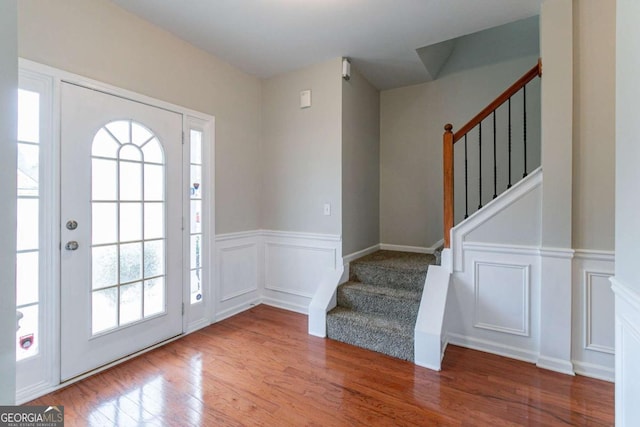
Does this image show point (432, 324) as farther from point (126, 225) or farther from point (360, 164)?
point (126, 225)

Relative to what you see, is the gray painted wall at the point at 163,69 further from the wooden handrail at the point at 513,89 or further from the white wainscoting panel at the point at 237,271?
the wooden handrail at the point at 513,89

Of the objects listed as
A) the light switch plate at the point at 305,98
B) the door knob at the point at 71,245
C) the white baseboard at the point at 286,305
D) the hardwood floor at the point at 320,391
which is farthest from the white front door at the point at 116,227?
the light switch plate at the point at 305,98

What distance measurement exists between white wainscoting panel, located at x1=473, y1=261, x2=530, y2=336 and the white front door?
269cm

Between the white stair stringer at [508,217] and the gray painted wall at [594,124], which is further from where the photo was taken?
the white stair stringer at [508,217]

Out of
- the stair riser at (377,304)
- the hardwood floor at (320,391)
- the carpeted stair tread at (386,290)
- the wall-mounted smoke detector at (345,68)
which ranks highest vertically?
the wall-mounted smoke detector at (345,68)

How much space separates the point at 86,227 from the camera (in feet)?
6.68

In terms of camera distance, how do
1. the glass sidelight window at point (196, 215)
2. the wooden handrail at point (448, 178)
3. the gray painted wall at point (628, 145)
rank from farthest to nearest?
the glass sidelight window at point (196, 215) < the wooden handrail at point (448, 178) < the gray painted wall at point (628, 145)

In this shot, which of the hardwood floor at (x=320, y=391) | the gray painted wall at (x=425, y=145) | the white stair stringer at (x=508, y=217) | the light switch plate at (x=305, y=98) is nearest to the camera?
the hardwood floor at (x=320, y=391)

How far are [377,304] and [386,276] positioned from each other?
0.34 m

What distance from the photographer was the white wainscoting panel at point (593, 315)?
200 centimetres

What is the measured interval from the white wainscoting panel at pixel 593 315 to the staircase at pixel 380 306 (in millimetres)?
1121

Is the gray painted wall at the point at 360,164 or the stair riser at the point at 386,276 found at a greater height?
the gray painted wall at the point at 360,164

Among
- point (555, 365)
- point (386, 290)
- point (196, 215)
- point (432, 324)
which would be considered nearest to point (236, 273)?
point (196, 215)

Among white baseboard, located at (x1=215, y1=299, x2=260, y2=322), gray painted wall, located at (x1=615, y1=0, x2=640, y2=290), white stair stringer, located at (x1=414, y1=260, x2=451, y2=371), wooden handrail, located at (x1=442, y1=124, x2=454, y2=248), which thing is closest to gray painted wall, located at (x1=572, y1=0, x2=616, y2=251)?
wooden handrail, located at (x1=442, y1=124, x2=454, y2=248)
